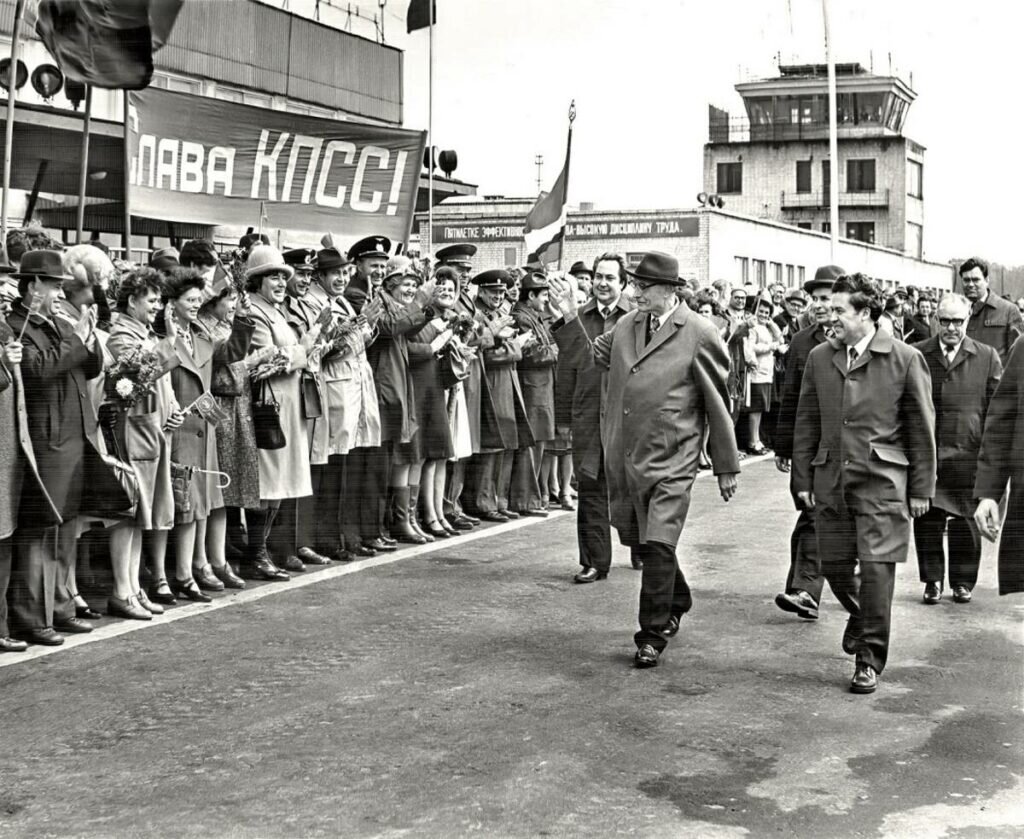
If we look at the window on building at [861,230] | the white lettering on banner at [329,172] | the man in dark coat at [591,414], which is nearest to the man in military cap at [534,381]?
the white lettering on banner at [329,172]

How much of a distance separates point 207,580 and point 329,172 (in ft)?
15.6

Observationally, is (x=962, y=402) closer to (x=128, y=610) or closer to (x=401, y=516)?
(x=401, y=516)

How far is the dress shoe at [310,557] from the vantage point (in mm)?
11070

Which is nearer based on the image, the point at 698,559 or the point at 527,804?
the point at 527,804

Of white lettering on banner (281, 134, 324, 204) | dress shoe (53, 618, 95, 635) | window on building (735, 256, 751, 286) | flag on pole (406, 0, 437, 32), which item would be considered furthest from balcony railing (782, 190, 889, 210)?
dress shoe (53, 618, 95, 635)

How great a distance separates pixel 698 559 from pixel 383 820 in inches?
253

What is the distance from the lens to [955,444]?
10281 mm

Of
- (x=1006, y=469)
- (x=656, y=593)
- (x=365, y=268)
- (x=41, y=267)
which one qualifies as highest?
(x=365, y=268)

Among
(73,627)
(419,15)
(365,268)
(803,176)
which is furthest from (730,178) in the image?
(73,627)

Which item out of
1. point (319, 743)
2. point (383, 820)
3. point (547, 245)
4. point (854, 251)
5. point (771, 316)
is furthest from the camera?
point (854, 251)

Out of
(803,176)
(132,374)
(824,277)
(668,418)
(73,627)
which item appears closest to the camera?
(668,418)

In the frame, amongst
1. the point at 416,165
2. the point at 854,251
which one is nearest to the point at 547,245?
the point at 416,165

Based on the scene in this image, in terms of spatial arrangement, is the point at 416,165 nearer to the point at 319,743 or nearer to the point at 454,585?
the point at 454,585

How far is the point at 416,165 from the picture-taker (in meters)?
13.9
